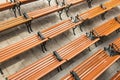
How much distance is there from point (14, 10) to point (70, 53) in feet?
7.72

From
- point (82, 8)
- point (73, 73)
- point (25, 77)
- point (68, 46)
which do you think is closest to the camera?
point (25, 77)

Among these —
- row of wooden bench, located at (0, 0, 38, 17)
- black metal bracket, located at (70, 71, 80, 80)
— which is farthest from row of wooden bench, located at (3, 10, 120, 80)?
row of wooden bench, located at (0, 0, 38, 17)

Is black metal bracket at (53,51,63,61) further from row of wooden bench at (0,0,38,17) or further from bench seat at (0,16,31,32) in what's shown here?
row of wooden bench at (0,0,38,17)

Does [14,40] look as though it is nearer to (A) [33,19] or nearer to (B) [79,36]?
(A) [33,19]

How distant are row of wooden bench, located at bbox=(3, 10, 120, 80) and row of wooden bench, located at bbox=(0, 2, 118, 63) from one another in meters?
0.47

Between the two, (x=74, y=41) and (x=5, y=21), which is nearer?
(x=5, y=21)

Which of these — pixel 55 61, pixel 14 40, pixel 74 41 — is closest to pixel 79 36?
pixel 74 41

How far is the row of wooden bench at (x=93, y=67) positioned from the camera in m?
6.02

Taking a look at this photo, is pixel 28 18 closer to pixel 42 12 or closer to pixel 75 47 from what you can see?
pixel 42 12

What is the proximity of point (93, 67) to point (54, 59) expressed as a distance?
4.07 feet

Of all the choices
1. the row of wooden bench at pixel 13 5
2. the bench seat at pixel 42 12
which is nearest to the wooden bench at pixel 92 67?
the bench seat at pixel 42 12

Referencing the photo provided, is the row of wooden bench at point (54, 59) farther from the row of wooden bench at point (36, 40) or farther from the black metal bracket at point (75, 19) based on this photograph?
the black metal bracket at point (75, 19)

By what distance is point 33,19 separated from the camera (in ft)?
22.2

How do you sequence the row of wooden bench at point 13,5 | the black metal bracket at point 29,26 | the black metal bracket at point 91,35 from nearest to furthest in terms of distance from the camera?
the row of wooden bench at point 13,5
the black metal bracket at point 29,26
the black metal bracket at point 91,35
